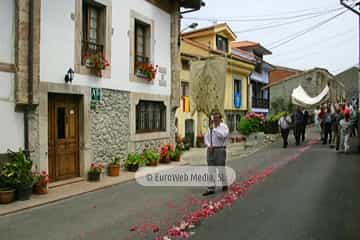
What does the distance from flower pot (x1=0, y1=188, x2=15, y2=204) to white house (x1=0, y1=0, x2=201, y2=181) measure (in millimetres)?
937

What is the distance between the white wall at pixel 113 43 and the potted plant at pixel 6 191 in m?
2.58

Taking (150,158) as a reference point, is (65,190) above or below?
below

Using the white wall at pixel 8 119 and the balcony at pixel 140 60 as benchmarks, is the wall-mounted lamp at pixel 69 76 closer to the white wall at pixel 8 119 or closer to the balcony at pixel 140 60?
the white wall at pixel 8 119

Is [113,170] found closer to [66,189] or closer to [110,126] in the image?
[110,126]

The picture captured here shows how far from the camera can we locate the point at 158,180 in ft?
35.0

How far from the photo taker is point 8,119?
817cm

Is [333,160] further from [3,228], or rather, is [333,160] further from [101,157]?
[3,228]

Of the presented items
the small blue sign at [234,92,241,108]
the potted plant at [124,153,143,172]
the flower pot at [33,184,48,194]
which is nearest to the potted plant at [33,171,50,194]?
the flower pot at [33,184,48,194]

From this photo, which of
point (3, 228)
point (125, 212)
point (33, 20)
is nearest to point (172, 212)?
point (125, 212)

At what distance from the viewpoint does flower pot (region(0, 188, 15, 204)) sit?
751 cm

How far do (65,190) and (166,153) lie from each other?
5542mm

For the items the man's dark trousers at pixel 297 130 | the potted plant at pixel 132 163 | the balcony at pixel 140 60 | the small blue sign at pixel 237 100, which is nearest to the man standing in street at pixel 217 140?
the potted plant at pixel 132 163

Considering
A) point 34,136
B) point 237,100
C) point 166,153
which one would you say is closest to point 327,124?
point 166,153

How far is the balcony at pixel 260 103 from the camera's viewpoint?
37050 millimetres
